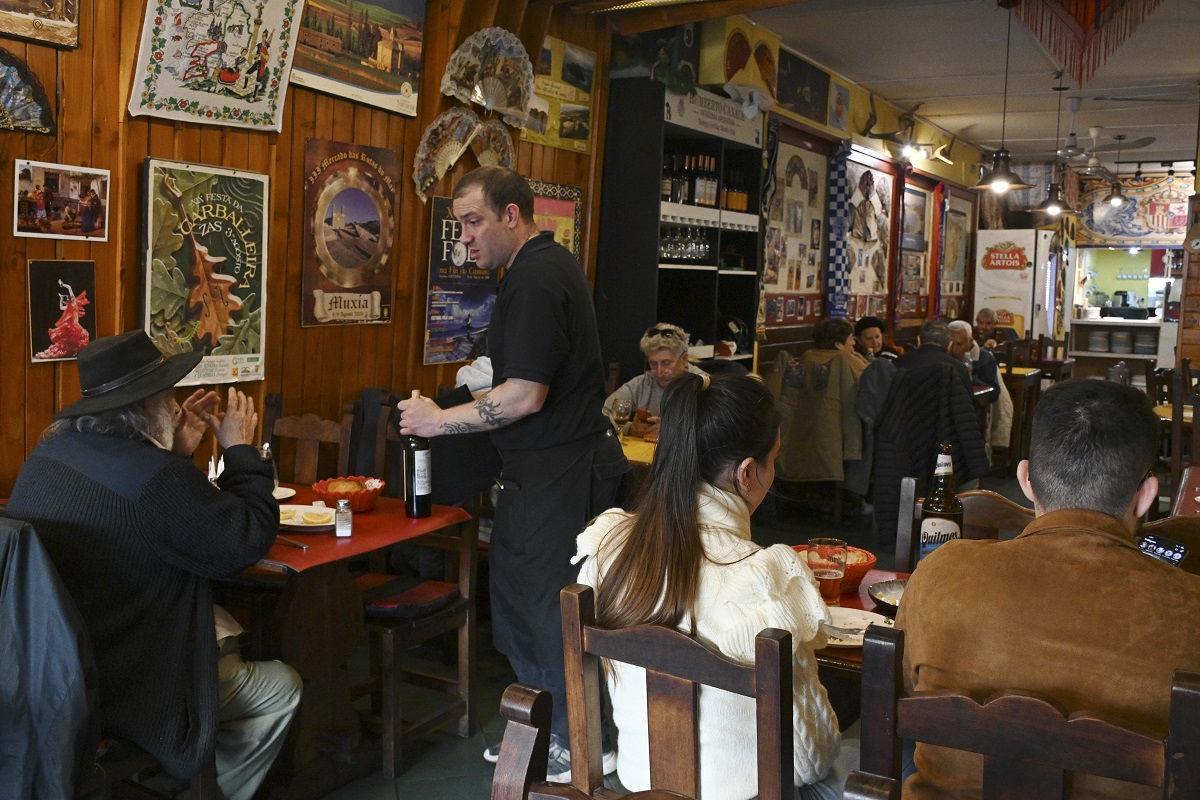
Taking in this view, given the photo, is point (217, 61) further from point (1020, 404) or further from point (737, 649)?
point (1020, 404)

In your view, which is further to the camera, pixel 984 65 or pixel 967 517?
pixel 984 65

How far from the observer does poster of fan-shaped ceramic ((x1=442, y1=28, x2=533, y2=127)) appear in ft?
15.4

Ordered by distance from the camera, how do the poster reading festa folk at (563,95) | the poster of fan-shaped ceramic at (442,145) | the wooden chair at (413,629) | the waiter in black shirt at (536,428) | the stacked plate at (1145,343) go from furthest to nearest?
1. the stacked plate at (1145,343)
2. the poster reading festa folk at (563,95)
3. the poster of fan-shaped ceramic at (442,145)
4. the wooden chair at (413,629)
5. the waiter in black shirt at (536,428)

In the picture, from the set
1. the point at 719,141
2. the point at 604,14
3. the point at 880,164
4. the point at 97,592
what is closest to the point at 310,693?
the point at 97,592

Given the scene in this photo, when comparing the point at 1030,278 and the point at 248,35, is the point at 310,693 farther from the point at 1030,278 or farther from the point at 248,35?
the point at 1030,278

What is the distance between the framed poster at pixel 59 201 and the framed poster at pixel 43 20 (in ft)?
1.19

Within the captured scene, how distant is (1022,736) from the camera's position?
4.26ft

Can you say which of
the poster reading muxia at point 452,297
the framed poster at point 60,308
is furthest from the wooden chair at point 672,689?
the poster reading muxia at point 452,297

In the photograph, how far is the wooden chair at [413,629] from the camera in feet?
11.0

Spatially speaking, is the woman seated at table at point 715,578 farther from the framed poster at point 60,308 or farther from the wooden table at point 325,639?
the framed poster at point 60,308

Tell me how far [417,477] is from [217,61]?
62.5 inches

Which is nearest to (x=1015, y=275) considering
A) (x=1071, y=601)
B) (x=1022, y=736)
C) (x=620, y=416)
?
(x=620, y=416)

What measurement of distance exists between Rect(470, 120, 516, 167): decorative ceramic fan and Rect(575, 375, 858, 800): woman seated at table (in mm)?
3105

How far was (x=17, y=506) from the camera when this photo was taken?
244cm
